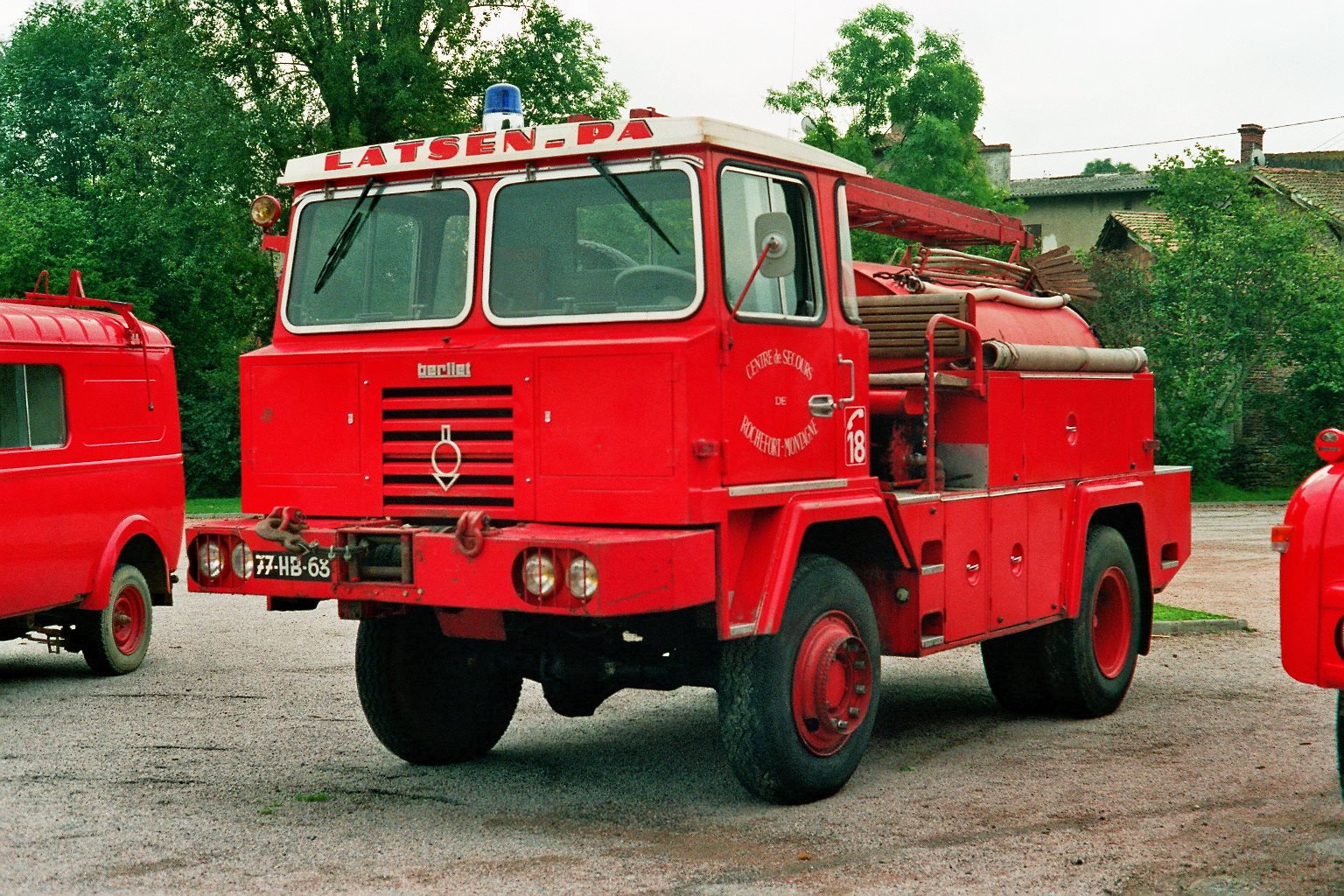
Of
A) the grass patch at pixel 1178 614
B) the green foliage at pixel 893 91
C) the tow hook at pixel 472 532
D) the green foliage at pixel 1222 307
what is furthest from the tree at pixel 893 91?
the tow hook at pixel 472 532

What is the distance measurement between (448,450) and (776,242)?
165 cm

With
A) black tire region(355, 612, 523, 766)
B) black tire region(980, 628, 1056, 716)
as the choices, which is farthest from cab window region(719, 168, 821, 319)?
black tire region(980, 628, 1056, 716)

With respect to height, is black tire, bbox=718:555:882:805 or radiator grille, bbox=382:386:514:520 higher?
radiator grille, bbox=382:386:514:520

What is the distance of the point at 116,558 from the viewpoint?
11.5 metres

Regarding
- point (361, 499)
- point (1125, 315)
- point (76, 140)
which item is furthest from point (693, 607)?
point (76, 140)

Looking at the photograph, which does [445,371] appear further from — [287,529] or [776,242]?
[776,242]

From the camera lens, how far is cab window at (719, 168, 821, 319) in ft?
22.5

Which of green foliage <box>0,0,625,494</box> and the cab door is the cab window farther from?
green foliage <box>0,0,625,494</box>

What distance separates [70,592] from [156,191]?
92.0ft

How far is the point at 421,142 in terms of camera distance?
24.1 ft

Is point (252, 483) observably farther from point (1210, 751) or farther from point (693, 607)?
point (1210, 751)

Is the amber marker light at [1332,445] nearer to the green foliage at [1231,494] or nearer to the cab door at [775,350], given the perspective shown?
the cab door at [775,350]

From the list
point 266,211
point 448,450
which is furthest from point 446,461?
point 266,211

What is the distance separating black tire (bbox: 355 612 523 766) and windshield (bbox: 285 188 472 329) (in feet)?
4.95
